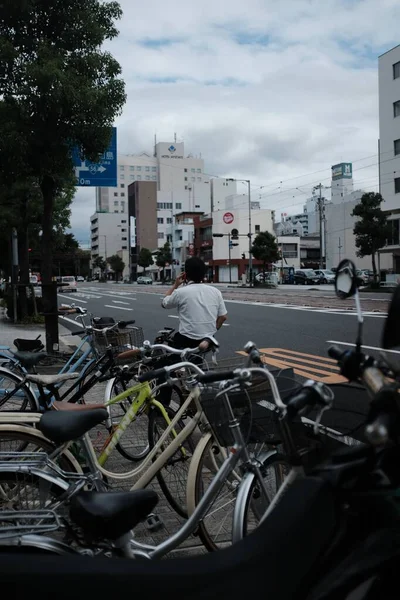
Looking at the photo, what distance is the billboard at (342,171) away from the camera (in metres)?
105

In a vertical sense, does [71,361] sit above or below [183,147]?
below

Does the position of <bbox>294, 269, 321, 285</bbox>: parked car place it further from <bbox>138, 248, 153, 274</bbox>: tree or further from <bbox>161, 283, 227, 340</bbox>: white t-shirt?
<bbox>161, 283, 227, 340</bbox>: white t-shirt

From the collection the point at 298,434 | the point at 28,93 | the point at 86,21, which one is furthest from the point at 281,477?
the point at 86,21

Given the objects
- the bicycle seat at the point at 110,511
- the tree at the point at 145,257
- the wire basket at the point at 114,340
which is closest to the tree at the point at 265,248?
the tree at the point at 145,257

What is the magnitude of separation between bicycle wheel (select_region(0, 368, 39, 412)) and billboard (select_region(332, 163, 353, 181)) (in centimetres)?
10649

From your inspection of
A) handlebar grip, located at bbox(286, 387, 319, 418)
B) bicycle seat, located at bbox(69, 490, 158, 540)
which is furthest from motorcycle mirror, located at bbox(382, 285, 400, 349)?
bicycle seat, located at bbox(69, 490, 158, 540)

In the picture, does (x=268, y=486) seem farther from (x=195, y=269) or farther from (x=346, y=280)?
(x=195, y=269)

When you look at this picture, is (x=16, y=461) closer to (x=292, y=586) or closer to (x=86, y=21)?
(x=292, y=586)

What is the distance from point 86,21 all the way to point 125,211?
5431 inches

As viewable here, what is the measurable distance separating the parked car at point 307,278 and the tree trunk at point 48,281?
155ft

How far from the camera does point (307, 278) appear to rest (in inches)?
2217

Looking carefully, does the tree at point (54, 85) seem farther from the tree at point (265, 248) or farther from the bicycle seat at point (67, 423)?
the tree at point (265, 248)

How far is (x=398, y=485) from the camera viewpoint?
59.0 inches

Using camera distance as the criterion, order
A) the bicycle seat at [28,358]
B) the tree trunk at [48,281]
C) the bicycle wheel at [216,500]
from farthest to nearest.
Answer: the tree trunk at [48,281] → the bicycle seat at [28,358] → the bicycle wheel at [216,500]
